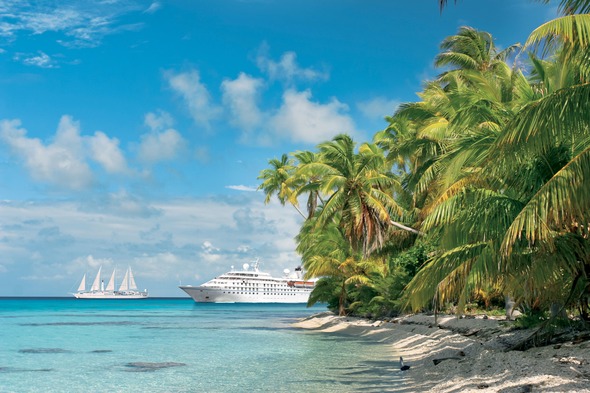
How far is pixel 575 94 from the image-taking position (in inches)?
286

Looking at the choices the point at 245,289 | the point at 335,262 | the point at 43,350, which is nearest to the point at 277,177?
the point at 335,262

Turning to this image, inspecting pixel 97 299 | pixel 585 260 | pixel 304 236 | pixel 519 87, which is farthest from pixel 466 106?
pixel 97 299

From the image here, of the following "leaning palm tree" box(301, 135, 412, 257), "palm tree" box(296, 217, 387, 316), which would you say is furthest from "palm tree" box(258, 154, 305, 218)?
"leaning palm tree" box(301, 135, 412, 257)

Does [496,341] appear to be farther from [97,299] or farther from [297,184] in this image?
[97,299]

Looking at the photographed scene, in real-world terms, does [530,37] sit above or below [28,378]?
above

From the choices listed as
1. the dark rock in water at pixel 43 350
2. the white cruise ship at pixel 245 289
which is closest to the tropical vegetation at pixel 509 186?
the dark rock in water at pixel 43 350

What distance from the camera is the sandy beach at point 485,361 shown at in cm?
843

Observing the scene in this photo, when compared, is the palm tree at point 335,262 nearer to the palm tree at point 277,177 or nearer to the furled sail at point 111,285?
the palm tree at point 277,177

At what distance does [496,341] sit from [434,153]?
8.88 metres

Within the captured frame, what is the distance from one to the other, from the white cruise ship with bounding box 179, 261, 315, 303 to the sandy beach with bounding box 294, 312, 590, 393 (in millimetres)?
90541

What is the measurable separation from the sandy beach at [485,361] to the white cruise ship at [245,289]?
90541mm

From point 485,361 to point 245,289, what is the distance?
335 feet

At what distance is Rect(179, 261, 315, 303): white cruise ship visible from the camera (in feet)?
360

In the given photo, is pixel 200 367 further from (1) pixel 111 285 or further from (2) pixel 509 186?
(1) pixel 111 285
